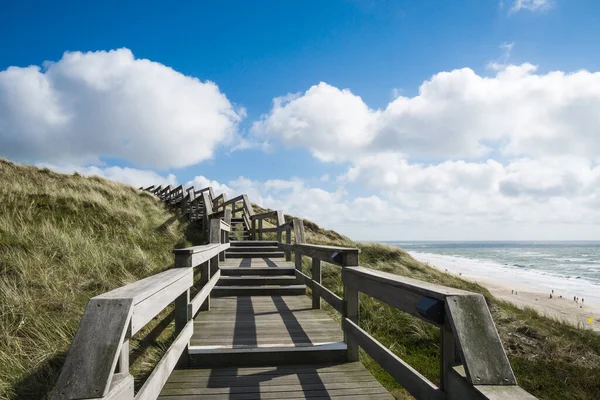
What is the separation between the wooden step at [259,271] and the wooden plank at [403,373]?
4.34 m

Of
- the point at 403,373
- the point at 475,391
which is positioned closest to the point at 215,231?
the point at 403,373

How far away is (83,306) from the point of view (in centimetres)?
552

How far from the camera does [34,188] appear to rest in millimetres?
11758

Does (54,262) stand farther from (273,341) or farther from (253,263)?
(273,341)

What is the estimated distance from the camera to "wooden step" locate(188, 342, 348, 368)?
3822 millimetres

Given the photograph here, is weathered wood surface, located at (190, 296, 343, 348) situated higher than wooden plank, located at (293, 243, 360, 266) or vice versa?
wooden plank, located at (293, 243, 360, 266)

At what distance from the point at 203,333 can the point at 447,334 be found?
3490mm

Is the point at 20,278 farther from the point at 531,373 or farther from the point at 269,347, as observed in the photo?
the point at 531,373

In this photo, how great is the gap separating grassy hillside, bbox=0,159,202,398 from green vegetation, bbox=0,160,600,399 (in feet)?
0.05

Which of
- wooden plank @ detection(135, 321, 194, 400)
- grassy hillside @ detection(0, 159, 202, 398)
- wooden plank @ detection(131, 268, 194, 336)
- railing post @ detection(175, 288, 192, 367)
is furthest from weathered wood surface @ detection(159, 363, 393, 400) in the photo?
grassy hillside @ detection(0, 159, 202, 398)

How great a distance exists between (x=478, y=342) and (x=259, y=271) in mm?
6305

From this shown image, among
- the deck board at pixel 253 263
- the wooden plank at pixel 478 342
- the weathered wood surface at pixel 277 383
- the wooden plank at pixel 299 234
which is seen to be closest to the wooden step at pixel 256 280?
the deck board at pixel 253 263

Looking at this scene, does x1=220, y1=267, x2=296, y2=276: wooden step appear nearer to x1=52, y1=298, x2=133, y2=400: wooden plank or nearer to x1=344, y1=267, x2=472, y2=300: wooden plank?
x1=344, y1=267, x2=472, y2=300: wooden plank

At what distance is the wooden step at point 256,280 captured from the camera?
7363 mm
